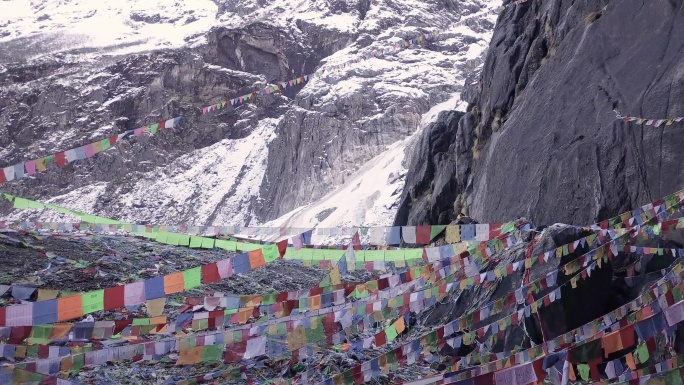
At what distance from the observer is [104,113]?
432ft

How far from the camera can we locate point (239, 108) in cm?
13475

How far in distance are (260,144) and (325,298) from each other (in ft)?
377

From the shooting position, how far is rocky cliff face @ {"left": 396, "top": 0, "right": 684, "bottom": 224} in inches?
546

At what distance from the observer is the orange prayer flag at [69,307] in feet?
25.0

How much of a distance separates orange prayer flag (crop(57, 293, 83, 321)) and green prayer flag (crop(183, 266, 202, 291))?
1396 mm

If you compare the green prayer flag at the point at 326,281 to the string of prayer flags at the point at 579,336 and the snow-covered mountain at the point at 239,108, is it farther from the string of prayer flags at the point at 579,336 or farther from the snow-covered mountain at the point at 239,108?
the snow-covered mountain at the point at 239,108

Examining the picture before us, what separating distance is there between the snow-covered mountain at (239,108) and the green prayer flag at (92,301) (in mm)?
75348

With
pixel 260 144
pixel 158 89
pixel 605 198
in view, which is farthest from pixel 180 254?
pixel 158 89

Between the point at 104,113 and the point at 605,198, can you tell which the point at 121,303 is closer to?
the point at 605,198

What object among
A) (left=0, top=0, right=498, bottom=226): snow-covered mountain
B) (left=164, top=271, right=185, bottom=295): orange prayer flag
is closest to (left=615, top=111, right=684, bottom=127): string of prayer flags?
(left=164, top=271, right=185, bottom=295): orange prayer flag

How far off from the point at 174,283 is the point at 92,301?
1.09m

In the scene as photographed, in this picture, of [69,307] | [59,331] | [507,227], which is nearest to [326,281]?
[59,331]

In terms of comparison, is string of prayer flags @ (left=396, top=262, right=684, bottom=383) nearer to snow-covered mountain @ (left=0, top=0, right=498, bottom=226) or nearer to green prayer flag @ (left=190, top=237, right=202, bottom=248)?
green prayer flag @ (left=190, top=237, right=202, bottom=248)

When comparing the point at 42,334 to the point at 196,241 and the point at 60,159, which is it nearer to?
the point at 60,159
